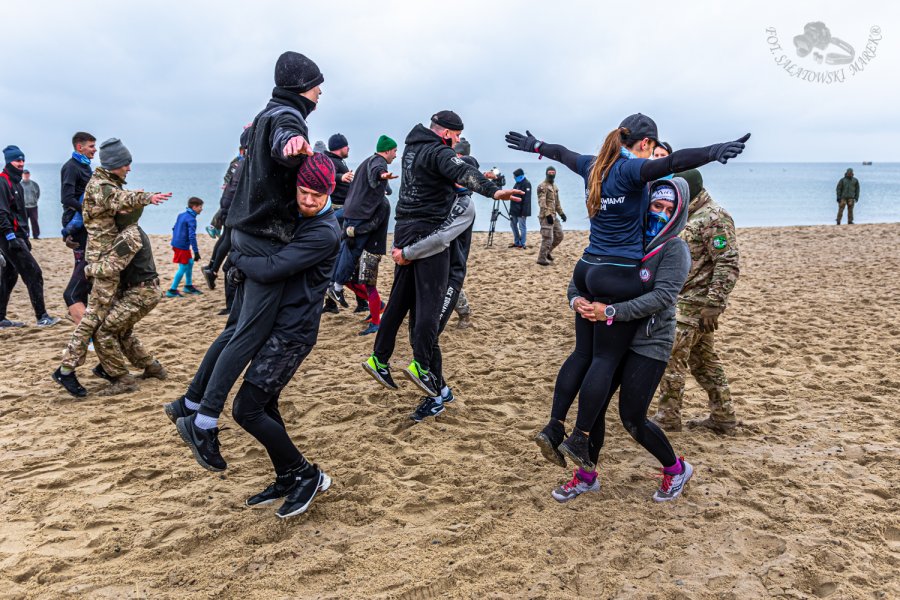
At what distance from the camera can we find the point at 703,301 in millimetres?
4602

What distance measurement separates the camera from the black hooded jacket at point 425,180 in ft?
15.3

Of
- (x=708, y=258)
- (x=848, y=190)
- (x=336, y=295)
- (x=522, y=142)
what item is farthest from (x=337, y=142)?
(x=848, y=190)

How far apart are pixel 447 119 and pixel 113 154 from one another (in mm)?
2960

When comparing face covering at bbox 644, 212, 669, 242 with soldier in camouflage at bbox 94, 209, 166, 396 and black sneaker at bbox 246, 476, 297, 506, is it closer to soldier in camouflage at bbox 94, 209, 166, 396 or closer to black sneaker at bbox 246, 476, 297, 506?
black sneaker at bbox 246, 476, 297, 506

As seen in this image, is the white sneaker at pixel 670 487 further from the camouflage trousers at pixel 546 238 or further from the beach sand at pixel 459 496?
the camouflage trousers at pixel 546 238

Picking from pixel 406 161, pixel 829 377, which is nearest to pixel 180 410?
pixel 406 161

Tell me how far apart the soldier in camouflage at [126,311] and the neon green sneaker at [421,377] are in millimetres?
2518

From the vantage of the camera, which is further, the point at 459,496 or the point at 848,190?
the point at 848,190

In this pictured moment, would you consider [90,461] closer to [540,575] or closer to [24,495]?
[24,495]

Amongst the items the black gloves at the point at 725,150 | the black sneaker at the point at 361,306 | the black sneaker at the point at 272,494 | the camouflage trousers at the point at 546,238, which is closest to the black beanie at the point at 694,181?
the black gloves at the point at 725,150

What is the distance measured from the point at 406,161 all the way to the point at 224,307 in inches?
211

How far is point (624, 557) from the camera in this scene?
10.9 feet

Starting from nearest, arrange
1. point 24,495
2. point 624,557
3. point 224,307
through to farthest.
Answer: point 624,557, point 24,495, point 224,307

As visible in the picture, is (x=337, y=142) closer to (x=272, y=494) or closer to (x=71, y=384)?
(x=71, y=384)
